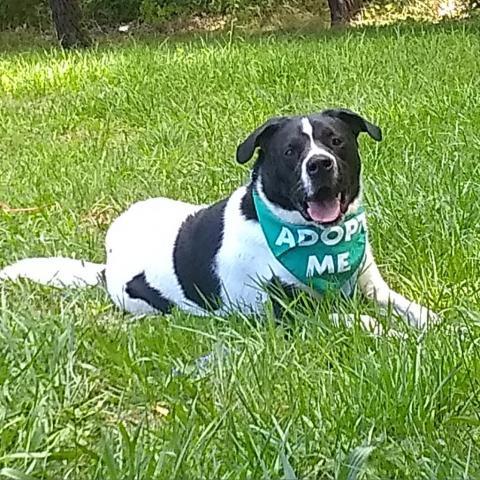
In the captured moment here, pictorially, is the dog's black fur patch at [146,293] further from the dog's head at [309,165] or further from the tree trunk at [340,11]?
the tree trunk at [340,11]

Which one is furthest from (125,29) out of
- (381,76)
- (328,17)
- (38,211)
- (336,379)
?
(336,379)

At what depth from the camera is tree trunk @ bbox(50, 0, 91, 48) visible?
14.4 m

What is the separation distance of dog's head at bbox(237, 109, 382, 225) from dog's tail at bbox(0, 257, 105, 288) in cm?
85

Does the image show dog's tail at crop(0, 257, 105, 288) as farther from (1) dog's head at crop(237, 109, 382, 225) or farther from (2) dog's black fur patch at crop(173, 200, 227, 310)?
(1) dog's head at crop(237, 109, 382, 225)

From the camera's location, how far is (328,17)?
1947 centimetres

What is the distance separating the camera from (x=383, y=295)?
11.4 feet

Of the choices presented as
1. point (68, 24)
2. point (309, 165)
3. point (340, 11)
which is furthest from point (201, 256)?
point (340, 11)

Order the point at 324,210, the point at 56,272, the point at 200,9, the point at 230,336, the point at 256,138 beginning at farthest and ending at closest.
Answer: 1. the point at 200,9
2. the point at 56,272
3. the point at 256,138
4. the point at 324,210
5. the point at 230,336

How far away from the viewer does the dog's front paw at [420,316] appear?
3.01 m

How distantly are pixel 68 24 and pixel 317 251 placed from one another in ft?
38.5

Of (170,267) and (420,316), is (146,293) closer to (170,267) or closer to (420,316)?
(170,267)

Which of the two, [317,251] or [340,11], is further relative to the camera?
[340,11]

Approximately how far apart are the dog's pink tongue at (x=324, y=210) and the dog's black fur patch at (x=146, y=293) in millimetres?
700

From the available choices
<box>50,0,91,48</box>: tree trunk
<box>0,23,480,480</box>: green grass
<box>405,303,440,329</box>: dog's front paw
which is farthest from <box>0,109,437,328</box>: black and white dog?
<box>50,0,91,48</box>: tree trunk
